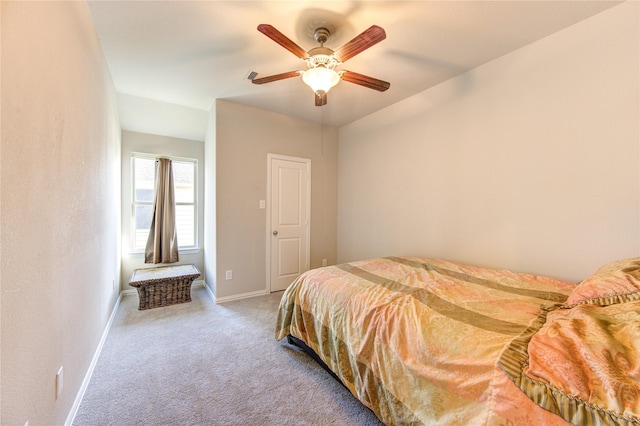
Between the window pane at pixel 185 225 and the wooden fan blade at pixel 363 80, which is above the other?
the wooden fan blade at pixel 363 80

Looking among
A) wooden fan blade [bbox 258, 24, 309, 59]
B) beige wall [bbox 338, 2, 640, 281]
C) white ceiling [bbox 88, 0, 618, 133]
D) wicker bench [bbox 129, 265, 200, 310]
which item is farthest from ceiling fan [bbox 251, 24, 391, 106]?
Answer: wicker bench [bbox 129, 265, 200, 310]

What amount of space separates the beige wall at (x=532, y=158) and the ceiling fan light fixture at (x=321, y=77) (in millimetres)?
1568

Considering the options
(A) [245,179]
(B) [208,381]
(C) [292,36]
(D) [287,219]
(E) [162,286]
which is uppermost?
(C) [292,36]

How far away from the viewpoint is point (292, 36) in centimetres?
198

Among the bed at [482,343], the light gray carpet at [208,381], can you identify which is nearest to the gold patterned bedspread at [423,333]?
the bed at [482,343]

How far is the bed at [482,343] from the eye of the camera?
77 centimetres

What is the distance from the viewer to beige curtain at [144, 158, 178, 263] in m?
3.66

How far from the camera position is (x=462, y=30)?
1927mm

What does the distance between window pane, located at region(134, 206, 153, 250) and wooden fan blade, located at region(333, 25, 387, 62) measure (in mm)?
3658

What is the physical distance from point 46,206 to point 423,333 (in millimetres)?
1888

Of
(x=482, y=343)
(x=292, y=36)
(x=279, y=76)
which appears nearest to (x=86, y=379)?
(x=482, y=343)

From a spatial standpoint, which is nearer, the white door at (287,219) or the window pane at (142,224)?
the white door at (287,219)

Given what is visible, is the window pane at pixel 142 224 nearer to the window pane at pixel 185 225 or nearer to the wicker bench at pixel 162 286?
the window pane at pixel 185 225

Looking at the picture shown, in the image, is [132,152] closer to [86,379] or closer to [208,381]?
[86,379]
